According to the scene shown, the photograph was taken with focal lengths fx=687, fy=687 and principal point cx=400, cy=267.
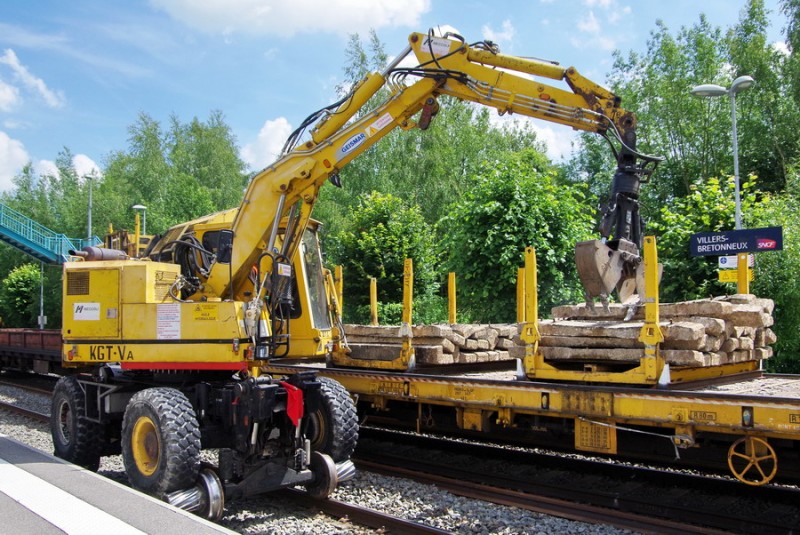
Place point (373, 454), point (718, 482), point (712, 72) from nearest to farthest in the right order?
point (718, 482), point (373, 454), point (712, 72)

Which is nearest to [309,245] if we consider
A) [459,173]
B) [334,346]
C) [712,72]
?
[334,346]

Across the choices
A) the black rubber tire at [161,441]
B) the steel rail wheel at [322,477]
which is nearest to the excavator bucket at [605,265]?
the steel rail wheel at [322,477]

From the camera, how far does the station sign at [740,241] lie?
34.7ft

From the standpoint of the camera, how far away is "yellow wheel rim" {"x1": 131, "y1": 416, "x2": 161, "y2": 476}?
22.3ft

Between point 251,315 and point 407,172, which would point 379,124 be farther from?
point 407,172

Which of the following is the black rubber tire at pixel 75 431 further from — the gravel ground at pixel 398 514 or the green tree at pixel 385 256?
the green tree at pixel 385 256

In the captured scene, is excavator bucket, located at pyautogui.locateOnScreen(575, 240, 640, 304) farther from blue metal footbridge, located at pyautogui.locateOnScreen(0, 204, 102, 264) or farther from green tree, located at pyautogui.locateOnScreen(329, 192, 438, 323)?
blue metal footbridge, located at pyautogui.locateOnScreen(0, 204, 102, 264)

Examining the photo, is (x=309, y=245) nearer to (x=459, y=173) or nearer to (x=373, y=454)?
(x=373, y=454)

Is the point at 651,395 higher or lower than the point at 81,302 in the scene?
lower

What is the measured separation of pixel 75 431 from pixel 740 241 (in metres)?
9.77

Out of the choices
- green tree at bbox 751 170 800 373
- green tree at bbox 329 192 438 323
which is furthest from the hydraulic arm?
green tree at bbox 329 192 438 323

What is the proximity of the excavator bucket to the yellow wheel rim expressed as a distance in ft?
14.6

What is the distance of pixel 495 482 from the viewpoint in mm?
7738

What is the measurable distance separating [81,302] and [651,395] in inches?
239
